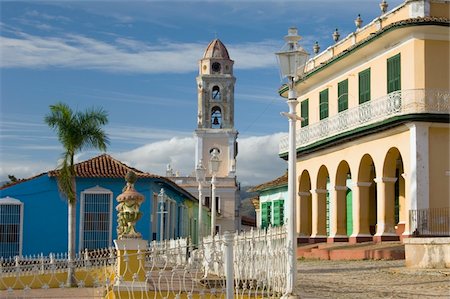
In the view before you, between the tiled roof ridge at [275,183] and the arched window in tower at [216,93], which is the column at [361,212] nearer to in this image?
the tiled roof ridge at [275,183]

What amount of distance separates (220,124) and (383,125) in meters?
42.1

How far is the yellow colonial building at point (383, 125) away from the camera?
71.3 feet

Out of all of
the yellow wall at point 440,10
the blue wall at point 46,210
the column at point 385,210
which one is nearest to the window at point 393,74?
the yellow wall at point 440,10

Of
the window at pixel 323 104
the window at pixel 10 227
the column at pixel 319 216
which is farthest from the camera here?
the column at pixel 319 216

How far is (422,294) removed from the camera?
13.3m

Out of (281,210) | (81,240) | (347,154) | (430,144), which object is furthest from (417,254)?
(281,210)

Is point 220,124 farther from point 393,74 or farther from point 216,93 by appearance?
point 393,74

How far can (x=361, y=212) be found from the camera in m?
25.3

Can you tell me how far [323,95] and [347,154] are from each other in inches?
151

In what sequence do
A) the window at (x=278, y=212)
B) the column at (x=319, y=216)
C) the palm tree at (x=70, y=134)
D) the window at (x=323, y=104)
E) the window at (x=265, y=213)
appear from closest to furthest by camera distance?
the palm tree at (x=70, y=134) → the window at (x=323, y=104) → the column at (x=319, y=216) → the window at (x=278, y=212) → the window at (x=265, y=213)

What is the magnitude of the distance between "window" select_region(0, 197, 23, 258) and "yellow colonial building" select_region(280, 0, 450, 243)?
10.5 meters

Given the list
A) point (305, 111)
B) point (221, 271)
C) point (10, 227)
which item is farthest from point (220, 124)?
point (221, 271)

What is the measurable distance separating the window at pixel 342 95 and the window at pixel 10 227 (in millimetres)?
11687

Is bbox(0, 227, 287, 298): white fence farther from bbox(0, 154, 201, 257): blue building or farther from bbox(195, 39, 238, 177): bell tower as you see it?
bbox(195, 39, 238, 177): bell tower
